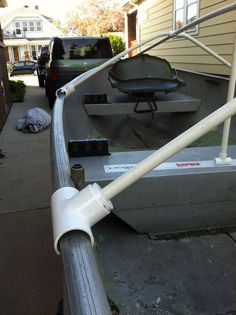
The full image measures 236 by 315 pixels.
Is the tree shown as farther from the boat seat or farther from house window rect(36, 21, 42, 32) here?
the boat seat

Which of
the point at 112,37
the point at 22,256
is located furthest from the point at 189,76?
the point at 112,37

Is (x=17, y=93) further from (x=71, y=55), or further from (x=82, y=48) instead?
(x=82, y=48)

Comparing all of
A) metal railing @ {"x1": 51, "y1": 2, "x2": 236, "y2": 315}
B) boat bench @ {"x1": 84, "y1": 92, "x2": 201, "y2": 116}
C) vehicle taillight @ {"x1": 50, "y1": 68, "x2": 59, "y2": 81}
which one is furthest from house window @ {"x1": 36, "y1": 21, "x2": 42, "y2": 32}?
metal railing @ {"x1": 51, "y1": 2, "x2": 236, "y2": 315}

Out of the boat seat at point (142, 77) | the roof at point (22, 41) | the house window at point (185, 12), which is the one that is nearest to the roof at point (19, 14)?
the roof at point (22, 41)

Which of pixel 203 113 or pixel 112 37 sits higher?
pixel 203 113

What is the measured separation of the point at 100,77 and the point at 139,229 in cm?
473

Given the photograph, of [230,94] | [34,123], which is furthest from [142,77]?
[34,123]

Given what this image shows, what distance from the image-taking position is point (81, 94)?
17.2ft

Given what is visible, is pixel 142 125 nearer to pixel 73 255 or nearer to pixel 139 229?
pixel 139 229

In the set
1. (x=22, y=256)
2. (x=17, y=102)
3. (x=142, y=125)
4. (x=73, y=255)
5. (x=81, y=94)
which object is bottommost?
(x=17, y=102)

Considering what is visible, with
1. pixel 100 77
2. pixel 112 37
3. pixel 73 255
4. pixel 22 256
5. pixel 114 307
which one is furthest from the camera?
pixel 112 37

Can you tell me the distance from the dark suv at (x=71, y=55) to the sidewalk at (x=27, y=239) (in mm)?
4315

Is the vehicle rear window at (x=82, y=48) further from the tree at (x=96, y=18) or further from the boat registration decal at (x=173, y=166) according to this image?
the tree at (x=96, y=18)

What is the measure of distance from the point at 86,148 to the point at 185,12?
7828 millimetres
